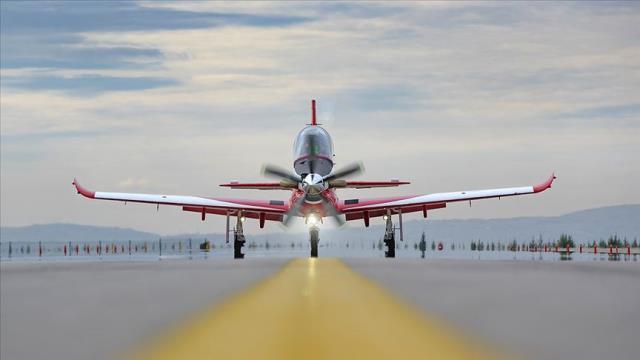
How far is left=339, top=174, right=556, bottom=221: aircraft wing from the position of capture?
5372 centimetres

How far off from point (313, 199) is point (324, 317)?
30.7 meters

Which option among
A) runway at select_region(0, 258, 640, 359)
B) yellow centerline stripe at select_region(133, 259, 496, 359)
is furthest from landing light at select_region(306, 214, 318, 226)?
yellow centerline stripe at select_region(133, 259, 496, 359)

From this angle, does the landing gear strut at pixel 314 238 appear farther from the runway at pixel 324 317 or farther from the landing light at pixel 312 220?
the runway at pixel 324 317

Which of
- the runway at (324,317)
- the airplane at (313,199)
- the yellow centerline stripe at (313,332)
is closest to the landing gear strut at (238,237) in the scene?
the airplane at (313,199)

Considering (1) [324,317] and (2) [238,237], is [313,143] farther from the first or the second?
(1) [324,317]

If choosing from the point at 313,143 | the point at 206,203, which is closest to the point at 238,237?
the point at 206,203

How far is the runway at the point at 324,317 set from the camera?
13.8 m

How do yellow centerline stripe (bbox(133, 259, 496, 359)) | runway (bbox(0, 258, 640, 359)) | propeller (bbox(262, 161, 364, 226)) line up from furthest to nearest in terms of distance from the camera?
propeller (bbox(262, 161, 364, 226)) → runway (bbox(0, 258, 640, 359)) → yellow centerline stripe (bbox(133, 259, 496, 359))

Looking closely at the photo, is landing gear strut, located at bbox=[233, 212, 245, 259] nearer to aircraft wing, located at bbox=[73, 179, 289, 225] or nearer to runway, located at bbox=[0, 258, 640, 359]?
aircraft wing, located at bbox=[73, 179, 289, 225]

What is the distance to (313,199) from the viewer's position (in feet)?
160

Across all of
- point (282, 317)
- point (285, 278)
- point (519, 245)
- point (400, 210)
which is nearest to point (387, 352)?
point (282, 317)

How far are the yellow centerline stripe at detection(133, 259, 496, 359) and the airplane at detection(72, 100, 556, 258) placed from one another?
24.7 meters

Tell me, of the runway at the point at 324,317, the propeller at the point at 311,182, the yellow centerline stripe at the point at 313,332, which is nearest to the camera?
the yellow centerline stripe at the point at 313,332

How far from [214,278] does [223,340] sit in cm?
1867
